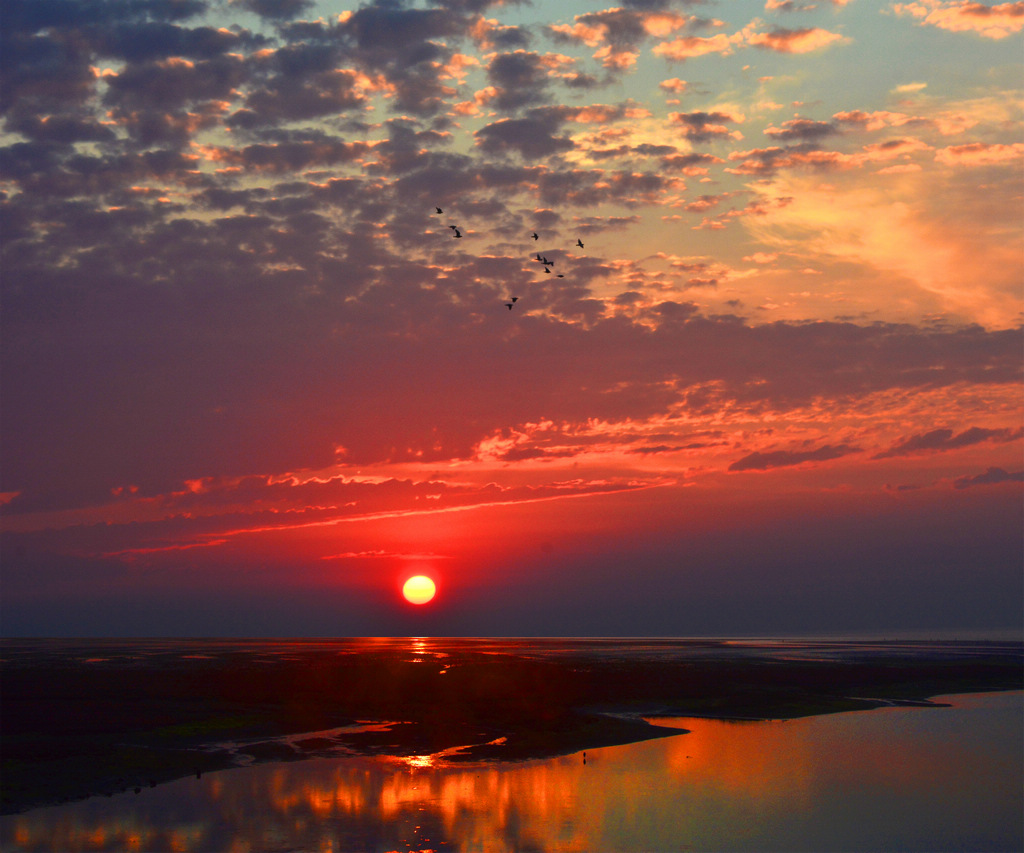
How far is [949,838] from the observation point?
105 ft

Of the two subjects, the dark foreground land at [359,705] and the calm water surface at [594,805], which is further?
the dark foreground land at [359,705]

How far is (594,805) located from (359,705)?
29.9m

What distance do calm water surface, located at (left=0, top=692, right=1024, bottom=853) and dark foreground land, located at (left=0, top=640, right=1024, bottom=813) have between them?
3.11m

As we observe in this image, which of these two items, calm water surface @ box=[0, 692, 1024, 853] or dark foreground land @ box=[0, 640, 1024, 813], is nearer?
calm water surface @ box=[0, 692, 1024, 853]

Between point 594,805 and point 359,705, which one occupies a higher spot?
point 359,705

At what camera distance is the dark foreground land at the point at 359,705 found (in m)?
42.2

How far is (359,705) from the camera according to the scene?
2406 inches

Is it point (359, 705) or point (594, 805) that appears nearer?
point (594, 805)

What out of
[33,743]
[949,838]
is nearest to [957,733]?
[949,838]

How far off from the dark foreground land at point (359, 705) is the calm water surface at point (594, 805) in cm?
311

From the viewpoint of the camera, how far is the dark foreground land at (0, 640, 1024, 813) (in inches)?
1663

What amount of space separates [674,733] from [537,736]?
8.79m

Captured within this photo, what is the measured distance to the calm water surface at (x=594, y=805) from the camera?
98.4 ft

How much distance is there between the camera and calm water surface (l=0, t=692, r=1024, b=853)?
30.0m
